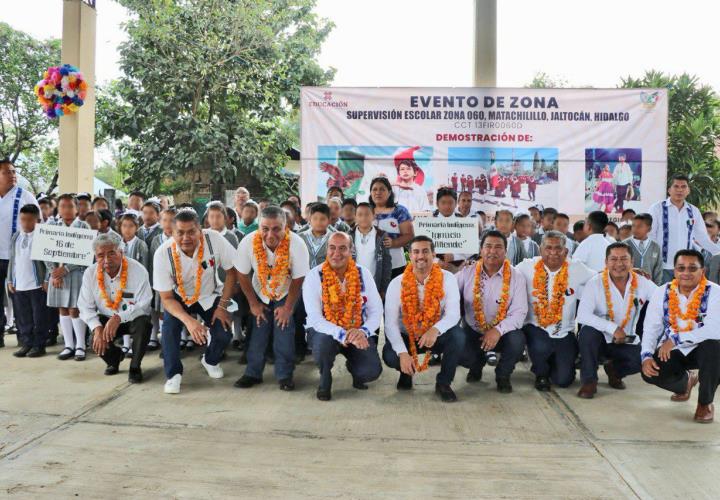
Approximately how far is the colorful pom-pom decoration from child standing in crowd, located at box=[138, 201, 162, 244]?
175 inches

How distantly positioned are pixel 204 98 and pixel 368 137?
295 inches

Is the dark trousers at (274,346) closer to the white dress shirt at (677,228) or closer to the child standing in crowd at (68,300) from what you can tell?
the child standing in crowd at (68,300)

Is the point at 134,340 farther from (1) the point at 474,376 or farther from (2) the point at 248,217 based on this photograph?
(1) the point at 474,376

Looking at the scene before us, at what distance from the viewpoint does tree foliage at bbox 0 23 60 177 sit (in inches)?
709

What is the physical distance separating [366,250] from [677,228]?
3299 millimetres

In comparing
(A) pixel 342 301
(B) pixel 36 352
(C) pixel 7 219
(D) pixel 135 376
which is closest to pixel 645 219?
(A) pixel 342 301

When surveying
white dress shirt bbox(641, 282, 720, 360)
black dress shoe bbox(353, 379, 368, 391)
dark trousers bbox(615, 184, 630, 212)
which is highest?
dark trousers bbox(615, 184, 630, 212)

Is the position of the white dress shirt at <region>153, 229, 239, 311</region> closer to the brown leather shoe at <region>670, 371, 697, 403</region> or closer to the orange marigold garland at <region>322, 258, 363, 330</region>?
the orange marigold garland at <region>322, 258, 363, 330</region>

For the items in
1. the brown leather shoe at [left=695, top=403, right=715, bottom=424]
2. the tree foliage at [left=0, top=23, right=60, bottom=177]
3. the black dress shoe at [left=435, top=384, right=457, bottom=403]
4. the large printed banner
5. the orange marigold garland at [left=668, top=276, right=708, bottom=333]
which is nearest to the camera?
the brown leather shoe at [left=695, top=403, right=715, bottom=424]

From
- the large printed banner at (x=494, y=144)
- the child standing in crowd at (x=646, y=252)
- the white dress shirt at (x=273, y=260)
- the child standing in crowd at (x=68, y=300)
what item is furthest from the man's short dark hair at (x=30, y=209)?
the child standing in crowd at (x=646, y=252)

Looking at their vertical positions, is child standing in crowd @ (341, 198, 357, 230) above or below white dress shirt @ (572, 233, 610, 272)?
above

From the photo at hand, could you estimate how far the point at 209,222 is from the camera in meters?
6.23

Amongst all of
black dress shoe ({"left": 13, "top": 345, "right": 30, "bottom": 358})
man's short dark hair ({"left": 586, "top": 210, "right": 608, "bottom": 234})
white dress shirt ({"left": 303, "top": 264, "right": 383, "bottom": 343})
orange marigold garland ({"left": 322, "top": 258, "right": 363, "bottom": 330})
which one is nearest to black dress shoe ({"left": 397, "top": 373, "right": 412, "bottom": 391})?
white dress shirt ({"left": 303, "top": 264, "right": 383, "bottom": 343})

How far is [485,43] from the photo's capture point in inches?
407
